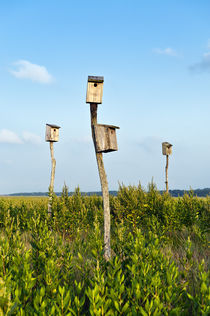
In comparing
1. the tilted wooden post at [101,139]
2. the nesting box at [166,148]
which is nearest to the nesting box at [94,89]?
the tilted wooden post at [101,139]

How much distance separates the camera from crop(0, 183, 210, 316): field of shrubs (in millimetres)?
3402

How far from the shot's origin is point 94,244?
14.0ft

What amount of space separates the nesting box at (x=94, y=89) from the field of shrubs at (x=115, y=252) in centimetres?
288

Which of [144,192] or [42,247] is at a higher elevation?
[144,192]

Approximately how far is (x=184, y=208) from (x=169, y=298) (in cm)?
712

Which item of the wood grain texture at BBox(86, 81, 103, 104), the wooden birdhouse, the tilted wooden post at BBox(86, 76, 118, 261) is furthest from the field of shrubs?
the wood grain texture at BBox(86, 81, 103, 104)

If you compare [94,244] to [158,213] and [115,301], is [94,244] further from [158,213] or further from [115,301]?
[158,213]

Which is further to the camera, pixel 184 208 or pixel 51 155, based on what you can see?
pixel 51 155

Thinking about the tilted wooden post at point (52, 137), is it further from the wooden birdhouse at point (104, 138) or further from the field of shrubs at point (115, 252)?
the wooden birdhouse at point (104, 138)

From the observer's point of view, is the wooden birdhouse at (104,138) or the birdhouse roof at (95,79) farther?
the birdhouse roof at (95,79)

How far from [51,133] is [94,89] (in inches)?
235

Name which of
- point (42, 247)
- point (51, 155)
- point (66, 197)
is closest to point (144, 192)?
point (66, 197)

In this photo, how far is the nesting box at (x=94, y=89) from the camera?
673cm

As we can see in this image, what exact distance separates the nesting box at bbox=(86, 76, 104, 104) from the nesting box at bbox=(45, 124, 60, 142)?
5872mm
